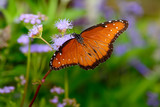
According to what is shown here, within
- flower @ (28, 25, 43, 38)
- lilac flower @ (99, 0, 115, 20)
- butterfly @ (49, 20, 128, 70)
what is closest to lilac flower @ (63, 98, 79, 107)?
butterfly @ (49, 20, 128, 70)

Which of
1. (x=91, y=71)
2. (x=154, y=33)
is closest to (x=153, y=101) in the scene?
(x=91, y=71)

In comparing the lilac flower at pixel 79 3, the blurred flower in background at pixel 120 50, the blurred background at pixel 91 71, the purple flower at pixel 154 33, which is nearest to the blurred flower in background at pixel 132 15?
the blurred background at pixel 91 71

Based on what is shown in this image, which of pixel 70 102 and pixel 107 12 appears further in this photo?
pixel 107 12

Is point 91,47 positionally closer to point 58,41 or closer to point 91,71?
point 58,41

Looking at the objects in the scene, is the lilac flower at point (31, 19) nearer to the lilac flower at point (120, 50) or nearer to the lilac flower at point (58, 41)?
the lilac flower at point (58, 41)

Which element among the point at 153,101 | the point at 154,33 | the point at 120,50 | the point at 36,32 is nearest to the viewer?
the point at 36,32

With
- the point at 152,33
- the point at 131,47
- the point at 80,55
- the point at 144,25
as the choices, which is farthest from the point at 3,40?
the point at 144,25

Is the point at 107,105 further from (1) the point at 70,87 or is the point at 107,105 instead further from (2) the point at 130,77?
(2) the point at 130,77

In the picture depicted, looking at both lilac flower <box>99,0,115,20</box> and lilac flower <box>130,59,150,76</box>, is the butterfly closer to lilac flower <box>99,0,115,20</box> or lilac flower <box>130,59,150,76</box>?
lilac flower <box>130,59,150,76</box>
